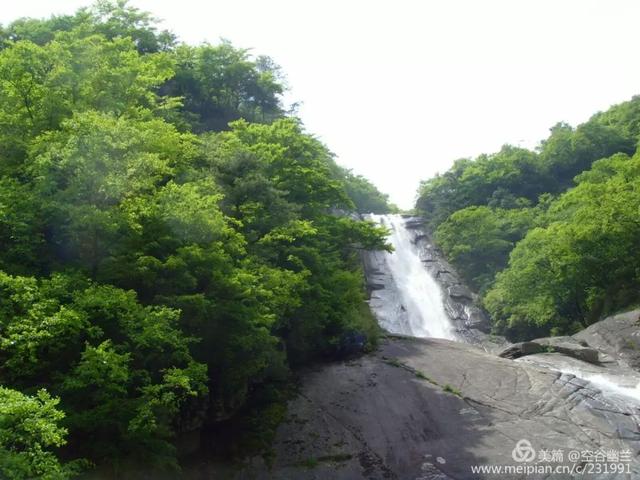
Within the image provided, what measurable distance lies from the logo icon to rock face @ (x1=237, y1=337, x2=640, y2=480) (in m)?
0.15

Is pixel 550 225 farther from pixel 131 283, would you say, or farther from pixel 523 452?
pixel 131 283

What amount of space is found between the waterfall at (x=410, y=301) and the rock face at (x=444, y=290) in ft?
0.51

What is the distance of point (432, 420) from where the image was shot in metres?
17.9

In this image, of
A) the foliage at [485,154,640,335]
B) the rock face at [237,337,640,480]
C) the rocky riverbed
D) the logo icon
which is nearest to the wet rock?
the rocky riverbed

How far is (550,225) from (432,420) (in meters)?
24.4

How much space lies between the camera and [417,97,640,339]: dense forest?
3095 cm

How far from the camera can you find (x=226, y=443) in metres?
16.2

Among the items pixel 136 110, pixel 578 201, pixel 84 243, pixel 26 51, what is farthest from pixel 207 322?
pixel 578 201

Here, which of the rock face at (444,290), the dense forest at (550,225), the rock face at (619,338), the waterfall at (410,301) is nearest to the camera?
the rock face at (619,338)

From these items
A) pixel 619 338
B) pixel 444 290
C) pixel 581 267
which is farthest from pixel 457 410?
pixel 444 290

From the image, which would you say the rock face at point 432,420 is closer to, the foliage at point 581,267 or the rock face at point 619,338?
the rock face at point 619,338

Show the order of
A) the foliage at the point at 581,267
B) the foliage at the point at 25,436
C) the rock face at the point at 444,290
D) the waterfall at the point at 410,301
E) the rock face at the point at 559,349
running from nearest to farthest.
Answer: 1. the foliage at the point at 25,436
2. the rock face at the point at 559,349
3. the foliage at the point at 581,267
4. the waterfall at the point at 410,301
5. the rock face at the point at 444,290

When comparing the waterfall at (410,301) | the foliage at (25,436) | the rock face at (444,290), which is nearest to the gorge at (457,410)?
the foliage at (25,436)

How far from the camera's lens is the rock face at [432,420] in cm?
1566
